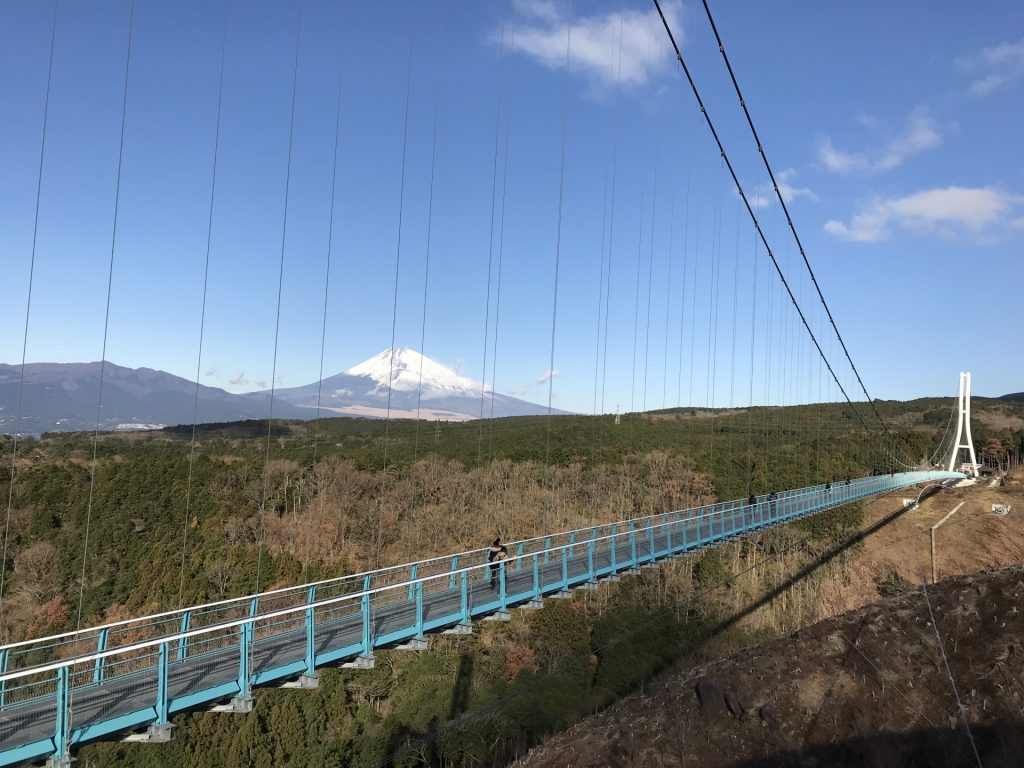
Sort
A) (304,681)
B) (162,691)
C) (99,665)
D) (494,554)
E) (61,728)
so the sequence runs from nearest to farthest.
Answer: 1. (61,728)
2. (162,691)
3. (99,665)
4. (304,681)
5. (494,554)

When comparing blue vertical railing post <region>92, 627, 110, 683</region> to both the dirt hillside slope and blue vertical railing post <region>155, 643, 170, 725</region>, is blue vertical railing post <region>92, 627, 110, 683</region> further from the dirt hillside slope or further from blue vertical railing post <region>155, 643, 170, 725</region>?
the dirt hillside slope

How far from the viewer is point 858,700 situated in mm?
12633

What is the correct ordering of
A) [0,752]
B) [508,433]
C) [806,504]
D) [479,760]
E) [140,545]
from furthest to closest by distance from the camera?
[508,433], [140,545], [806,504], [479,760], [0,752]

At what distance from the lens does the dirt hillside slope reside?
1147 cm

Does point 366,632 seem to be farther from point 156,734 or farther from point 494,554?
point 494,554

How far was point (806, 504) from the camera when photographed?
29422 millimetres

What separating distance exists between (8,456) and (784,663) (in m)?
46.4

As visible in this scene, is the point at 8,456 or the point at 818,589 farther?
the point at 8,456

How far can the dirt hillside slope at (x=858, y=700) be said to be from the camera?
1147 cm

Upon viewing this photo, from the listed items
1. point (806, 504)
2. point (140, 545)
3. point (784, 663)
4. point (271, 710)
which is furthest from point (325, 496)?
point (784, 663)

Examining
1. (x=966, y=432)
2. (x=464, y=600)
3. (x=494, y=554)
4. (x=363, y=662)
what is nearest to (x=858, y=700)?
(x=494, y=554)

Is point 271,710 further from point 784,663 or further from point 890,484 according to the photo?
point 890,484

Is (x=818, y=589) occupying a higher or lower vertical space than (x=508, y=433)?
lower

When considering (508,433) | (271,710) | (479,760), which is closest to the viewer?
(479,760)
